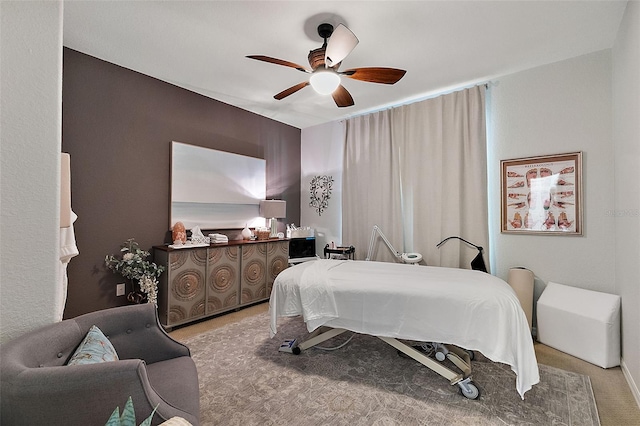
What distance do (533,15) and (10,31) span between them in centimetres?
316

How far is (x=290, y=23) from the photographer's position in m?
2.29

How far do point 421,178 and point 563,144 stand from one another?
144 centimetres

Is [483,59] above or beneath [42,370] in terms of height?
above

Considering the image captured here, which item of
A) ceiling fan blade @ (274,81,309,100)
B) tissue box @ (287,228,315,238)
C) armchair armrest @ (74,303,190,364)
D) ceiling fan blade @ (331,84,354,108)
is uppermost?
ceiling fan blade @ (274,81,309,100)

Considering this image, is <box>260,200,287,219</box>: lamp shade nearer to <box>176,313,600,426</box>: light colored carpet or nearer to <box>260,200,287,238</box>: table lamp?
<box>260,200,287,238</box>: table lamp

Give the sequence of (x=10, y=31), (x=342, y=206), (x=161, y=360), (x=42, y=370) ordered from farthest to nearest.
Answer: (x=342, y=206) < (x=161, y=360) < (x=10, y=31) < (x=42, y=370)

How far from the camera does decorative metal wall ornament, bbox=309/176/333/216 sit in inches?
189

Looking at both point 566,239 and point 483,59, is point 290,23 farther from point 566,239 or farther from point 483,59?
point 566,239

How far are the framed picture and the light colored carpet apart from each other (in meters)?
1.43

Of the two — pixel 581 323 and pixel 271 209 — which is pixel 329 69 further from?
pixel 581 323

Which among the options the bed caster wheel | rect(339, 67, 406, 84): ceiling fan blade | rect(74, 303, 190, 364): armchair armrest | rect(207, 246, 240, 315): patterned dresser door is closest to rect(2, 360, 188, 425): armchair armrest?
rect(74, 303, 190, 364): armchair armrest

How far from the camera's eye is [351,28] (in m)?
2.38

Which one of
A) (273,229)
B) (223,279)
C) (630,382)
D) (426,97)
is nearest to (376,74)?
(426,97)

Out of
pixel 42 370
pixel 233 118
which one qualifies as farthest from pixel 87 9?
pixel 42 370
